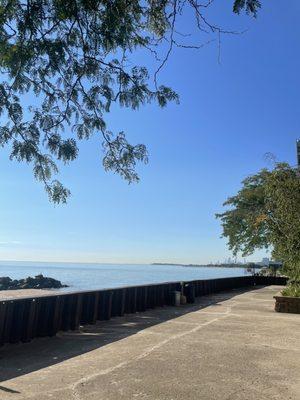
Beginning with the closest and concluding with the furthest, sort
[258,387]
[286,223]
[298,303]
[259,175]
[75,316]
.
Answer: [258,387] < [75,316] < [298,303] < [286,223] < [259,175]

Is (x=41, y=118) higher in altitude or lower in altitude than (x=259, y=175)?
lower

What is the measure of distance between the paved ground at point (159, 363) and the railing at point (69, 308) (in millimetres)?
346

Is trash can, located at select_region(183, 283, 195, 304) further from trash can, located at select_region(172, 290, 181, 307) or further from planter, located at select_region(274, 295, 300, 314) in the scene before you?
planter, located at select_region(274, 295, 300, 314)

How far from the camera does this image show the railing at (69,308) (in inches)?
431

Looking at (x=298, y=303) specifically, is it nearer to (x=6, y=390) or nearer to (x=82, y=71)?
(x=6, y=390)

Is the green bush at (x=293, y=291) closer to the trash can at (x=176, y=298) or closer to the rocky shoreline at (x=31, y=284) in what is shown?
the trash can at (x=176, y=298)

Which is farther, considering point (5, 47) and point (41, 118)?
point (41, 118)

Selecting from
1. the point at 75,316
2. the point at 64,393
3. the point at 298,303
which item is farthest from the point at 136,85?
the point at 298,303

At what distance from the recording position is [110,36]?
575cm

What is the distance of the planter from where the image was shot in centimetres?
1791

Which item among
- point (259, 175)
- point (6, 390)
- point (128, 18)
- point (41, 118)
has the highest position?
point (259, 175)

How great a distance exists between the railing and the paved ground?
1.14 ft

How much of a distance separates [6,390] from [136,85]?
4577 millimetres

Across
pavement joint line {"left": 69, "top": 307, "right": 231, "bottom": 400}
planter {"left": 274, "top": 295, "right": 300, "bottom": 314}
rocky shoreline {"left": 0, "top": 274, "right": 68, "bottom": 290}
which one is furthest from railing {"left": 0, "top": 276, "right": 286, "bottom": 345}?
rocky shoreline {"left": 0, "top": 274, "right": 68, "bottom": 290}
